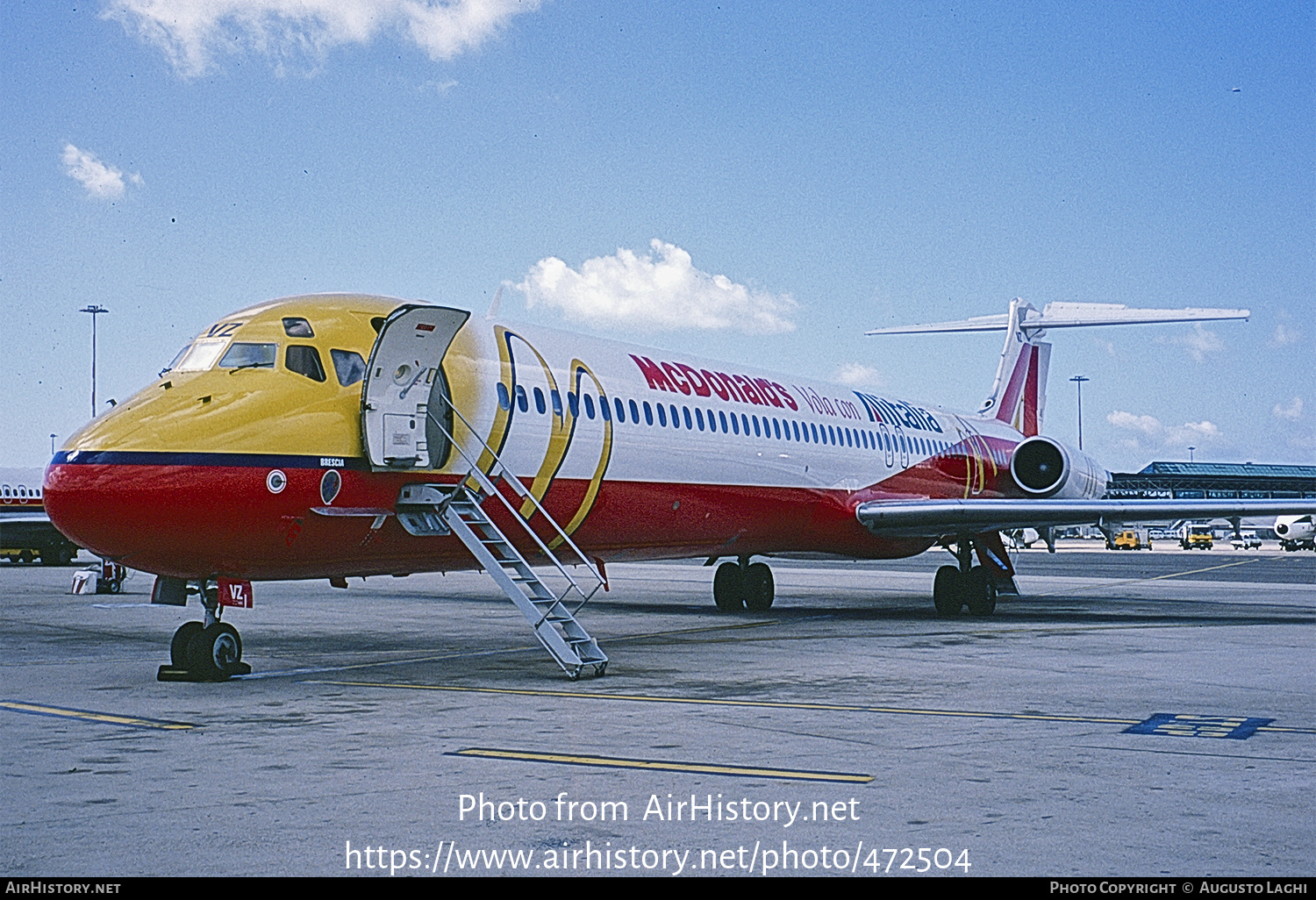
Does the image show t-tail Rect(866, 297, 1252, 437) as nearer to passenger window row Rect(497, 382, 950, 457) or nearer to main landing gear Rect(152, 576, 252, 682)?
passenger window row Rect(497, 382, 950, 457)

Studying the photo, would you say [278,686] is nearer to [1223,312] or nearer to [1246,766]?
[1246,766]

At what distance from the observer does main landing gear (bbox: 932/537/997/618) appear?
2189 cm

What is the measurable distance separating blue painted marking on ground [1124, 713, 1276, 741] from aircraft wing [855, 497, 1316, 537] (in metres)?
10.0

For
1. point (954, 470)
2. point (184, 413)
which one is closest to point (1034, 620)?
point (954, 470)

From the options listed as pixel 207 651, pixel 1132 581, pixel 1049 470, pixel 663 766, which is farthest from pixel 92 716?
pixel 1132 581

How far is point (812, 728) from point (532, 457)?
5.87 m

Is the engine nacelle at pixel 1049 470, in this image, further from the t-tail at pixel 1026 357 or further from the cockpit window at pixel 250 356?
the cockpit window at pixel 250 356

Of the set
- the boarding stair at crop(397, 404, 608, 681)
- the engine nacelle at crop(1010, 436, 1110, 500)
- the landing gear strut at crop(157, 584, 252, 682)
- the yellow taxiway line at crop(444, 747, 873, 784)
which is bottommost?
the yellow taxiway line at crop(444, 747, 873, 784)

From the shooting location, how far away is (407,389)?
40.7 ft

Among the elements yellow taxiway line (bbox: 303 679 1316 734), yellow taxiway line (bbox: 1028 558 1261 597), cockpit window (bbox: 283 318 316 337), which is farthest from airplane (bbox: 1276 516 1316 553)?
cockpit window (bbox: 283 318 316 337)

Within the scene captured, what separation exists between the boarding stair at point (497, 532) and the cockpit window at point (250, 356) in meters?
1.61

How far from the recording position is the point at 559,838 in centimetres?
570

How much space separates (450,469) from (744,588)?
1064 cm

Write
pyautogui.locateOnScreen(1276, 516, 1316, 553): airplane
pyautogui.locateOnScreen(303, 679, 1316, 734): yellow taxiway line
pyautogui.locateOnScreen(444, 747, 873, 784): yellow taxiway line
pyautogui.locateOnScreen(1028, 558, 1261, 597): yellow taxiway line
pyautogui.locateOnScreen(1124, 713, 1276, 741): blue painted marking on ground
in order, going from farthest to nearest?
pyautogui.locateOnScreen(1276, 516, 1316, 553): airplane < pyautogui.locateOnScreen(1028, 558, 1261, 597): yellow taxiway line < pyautogui.locateOnScreen(303, 679, 1316, 734): yellow taxiway line < pyautogui.locateOnScreen(1124, 713, 1276, 741): blue painted marking on ground < pyautogui.locateOnScreen(444, 747, 873, 784): yellow taxiway line
